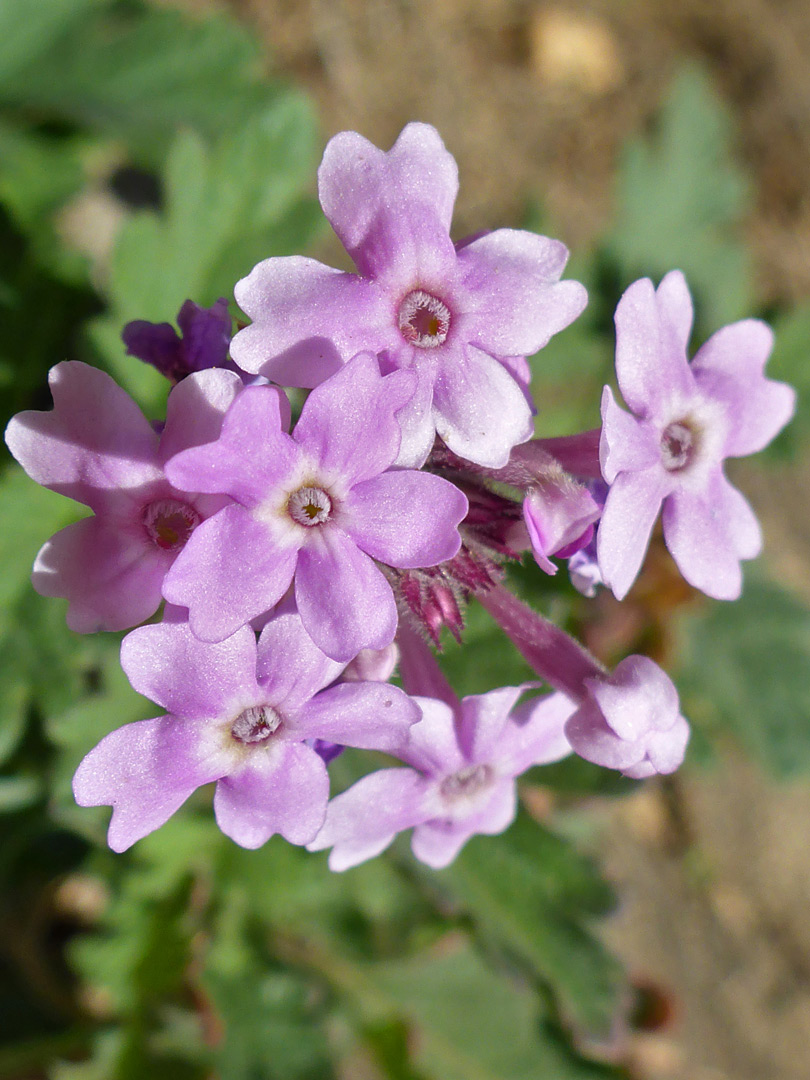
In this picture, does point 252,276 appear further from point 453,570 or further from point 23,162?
point 23,162

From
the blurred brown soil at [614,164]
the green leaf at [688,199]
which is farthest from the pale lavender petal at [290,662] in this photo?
the blurred brown soil at [614,164]

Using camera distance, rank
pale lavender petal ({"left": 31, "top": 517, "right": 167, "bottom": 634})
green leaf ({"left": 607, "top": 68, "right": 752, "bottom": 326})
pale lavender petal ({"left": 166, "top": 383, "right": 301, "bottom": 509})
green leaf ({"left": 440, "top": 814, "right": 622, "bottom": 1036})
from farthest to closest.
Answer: green leaf ({"left": 607, "top": 68, "right": 752, "bottom": 326}), green leaf ({"left": 440, "top": 814, "right": 622, "bottom": 1036}), pale lavender petal ({"left": 31, "top": 517, "right": 167, "bottom": 634}), pale lavender petal ({"left": 166, "top": 383, "right": 301, "bottom": 509})

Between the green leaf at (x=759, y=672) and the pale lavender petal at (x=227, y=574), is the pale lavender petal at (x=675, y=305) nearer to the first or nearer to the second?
the pale lavender petal at (x=227, y=574)

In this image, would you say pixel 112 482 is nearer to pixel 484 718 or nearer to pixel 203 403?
pixel 203 403

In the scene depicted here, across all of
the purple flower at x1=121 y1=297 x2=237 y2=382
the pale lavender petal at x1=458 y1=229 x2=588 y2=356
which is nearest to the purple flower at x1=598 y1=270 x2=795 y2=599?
the pale lavender petal at x1=458 y1=229 x2=588 y2=356

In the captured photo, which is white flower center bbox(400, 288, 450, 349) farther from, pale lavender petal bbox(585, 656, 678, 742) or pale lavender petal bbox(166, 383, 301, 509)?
pale lavender petal bbox(585, 656, 678, 742)

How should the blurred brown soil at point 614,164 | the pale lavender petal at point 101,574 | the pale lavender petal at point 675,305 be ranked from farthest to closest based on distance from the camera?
the blurred brown soil at point 614,164, the pale lavender petal at point 675,305, the pale lavender petal at point 101,574

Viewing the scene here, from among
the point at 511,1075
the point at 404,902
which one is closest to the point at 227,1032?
the point at 404,902
